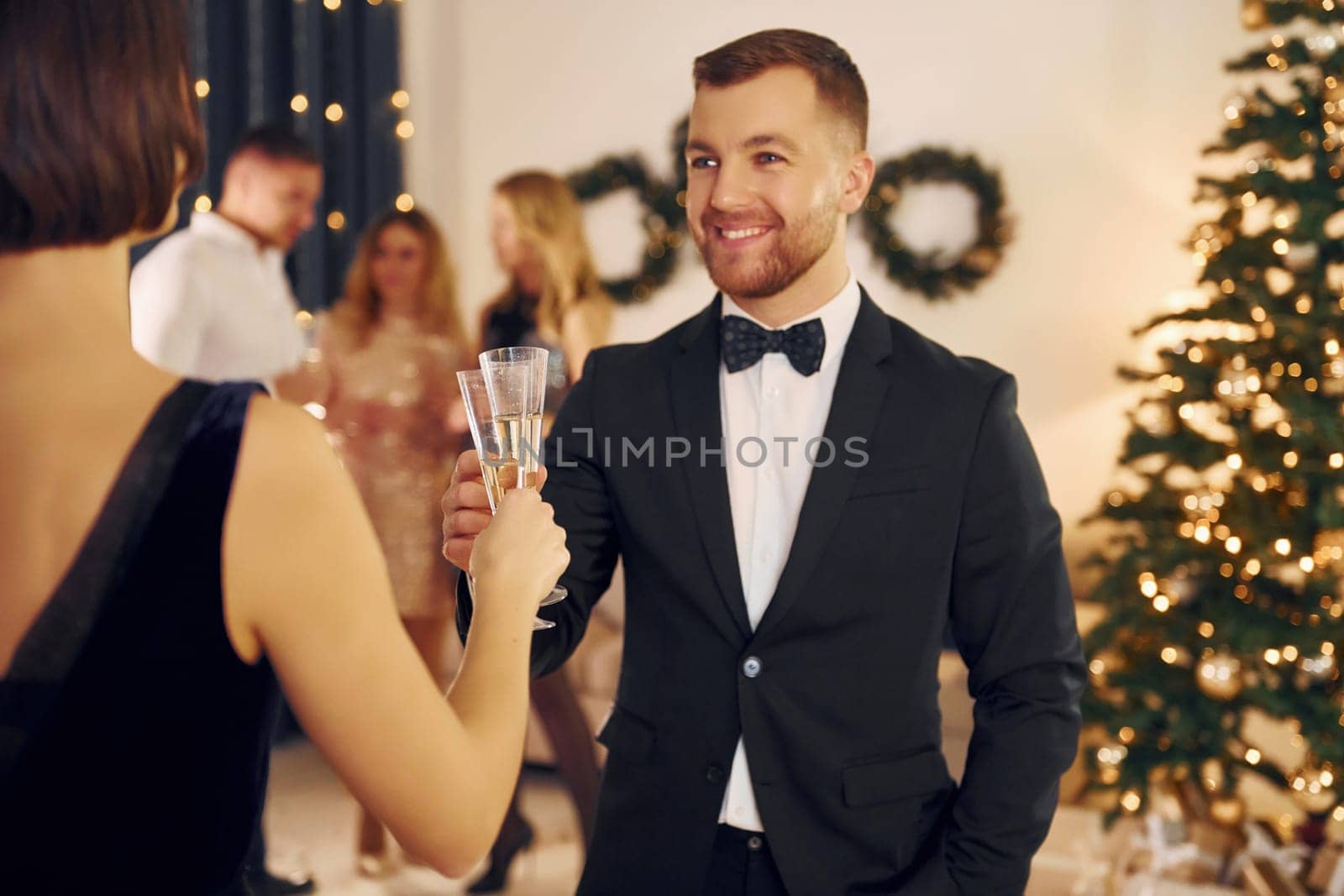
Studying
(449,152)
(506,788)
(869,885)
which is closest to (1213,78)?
(449,152)

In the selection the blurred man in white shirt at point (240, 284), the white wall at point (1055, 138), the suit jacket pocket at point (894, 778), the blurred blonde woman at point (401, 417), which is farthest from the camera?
the white wall at point (1055, 138)

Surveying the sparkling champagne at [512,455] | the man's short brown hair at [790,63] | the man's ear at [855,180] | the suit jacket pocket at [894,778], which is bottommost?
the suit jacket pocket at [894,778]

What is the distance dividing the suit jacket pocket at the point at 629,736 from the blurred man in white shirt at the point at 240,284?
6.57ft

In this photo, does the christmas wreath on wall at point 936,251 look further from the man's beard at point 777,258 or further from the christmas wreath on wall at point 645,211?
the man's beard at point 777,258

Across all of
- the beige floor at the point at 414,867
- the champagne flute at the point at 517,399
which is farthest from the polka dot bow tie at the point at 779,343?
the beige floor at the point at 414,867

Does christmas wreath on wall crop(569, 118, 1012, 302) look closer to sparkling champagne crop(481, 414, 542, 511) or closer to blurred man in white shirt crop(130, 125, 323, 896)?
blurred man in white shirt crop(130, 125, 323, 896)

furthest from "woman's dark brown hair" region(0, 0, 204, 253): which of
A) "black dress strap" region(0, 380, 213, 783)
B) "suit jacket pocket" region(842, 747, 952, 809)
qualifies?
"suit jacket pocket" region(842, 747, 952, 809)

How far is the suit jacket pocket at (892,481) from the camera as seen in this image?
1485mm

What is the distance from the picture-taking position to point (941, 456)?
4.89 ft

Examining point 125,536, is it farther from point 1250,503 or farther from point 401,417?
point 1250,503

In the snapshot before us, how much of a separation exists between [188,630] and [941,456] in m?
0.98

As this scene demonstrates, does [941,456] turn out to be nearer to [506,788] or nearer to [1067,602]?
[1067,602]

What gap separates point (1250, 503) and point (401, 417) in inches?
101

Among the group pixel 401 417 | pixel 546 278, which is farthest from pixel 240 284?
pixel 546 278
